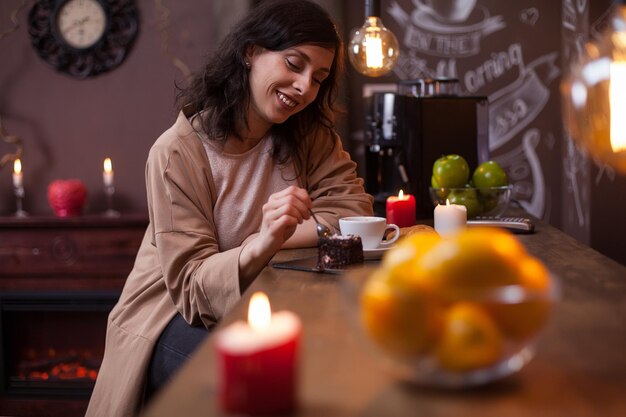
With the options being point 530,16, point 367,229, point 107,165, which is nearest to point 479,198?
point 367,229

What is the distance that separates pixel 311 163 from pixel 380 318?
1586 millimetres

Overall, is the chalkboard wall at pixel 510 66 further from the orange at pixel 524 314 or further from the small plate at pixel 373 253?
the orange at pixel 524 314

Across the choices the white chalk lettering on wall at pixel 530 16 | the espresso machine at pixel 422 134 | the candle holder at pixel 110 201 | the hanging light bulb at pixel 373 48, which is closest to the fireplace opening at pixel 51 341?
the candle holder at pixel 110 201

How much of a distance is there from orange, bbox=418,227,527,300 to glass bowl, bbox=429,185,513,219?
1.53 m

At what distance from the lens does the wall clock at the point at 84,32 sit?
4.34m

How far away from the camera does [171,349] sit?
1.92 m

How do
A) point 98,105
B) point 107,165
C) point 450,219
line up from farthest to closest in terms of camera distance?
point 98,105 → point 107,165 → point 450,219

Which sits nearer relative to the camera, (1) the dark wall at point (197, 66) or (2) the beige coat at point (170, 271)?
(2) the beige coat at point (170, 271)

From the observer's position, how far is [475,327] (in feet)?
2.67

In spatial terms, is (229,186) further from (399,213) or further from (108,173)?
(108,173)

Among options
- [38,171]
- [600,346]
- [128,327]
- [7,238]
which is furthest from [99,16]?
[600,346]

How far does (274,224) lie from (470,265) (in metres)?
0.84

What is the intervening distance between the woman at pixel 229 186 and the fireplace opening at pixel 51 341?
1.96m

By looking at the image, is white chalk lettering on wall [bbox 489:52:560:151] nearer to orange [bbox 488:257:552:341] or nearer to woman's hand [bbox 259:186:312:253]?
woman's hand [bbox 259:186:312:253]
